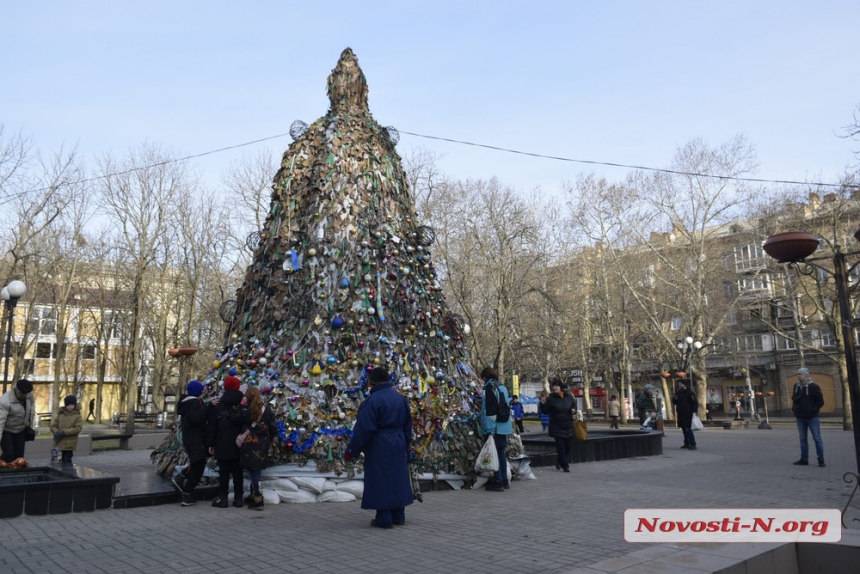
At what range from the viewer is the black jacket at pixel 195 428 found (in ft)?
25.8

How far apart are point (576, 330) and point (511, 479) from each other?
27351 millimetres

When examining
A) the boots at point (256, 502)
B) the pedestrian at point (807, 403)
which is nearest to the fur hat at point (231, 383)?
the boots at point (256, 502)

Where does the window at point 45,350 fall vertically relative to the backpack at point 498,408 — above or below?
above

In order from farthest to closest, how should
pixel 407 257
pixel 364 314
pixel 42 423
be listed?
1. pixel 42 423
2. pixel 407 257
3. pixel 364 314

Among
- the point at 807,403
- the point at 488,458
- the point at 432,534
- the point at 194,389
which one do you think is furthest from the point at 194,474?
the point at 807,403

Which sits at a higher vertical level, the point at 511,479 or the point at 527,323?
the point at 527,323

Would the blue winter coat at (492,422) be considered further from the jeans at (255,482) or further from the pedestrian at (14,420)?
the pedestrian at (14,420)

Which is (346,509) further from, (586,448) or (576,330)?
(576,330)

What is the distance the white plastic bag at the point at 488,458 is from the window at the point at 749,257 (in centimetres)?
3170

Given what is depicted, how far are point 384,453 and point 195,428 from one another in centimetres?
274

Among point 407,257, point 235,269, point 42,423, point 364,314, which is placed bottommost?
point 42,423

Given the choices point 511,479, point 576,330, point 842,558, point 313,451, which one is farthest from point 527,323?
point 842,558

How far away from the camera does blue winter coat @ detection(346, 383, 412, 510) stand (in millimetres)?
6598

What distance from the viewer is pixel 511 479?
10.3m
